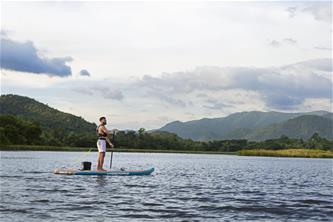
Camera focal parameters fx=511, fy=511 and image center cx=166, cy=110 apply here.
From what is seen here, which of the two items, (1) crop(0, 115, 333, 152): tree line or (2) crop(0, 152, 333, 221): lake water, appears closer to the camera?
(2) crop(0, 152, 333, 221): lake water

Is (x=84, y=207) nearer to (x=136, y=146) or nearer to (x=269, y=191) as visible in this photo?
(x=269, y=191)

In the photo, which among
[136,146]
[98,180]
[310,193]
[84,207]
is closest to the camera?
[84,207]

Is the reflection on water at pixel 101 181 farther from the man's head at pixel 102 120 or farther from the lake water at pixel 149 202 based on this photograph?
the man's head at pixel 102 120

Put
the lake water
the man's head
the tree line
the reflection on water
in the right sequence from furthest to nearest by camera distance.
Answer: the tree line < the man's head < the reflection on water < the lake water

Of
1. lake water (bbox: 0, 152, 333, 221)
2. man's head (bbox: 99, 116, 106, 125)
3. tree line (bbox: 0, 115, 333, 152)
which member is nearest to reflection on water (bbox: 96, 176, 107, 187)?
lake water (bbox: 0, 152, 333, 221)

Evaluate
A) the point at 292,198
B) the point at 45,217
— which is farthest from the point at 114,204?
the point at 292,198

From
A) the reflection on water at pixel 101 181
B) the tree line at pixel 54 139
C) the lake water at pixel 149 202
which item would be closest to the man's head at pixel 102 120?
the reflection on water at pixel 101 181

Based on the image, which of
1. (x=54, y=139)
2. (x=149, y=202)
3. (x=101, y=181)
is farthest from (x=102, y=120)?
(x=54, y=139)

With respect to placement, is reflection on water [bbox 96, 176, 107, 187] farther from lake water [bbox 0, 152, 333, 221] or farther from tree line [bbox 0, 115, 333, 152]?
tree line [bbox 0, 115, 333, 152]

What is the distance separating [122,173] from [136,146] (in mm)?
156310

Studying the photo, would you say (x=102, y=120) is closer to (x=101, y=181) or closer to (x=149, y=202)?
(x=101, y=181)

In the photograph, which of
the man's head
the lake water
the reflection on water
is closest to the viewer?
the lake water

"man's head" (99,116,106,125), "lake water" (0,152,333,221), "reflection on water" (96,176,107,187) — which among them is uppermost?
"man's head" (99,116,106,125)

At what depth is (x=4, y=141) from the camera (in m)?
140
